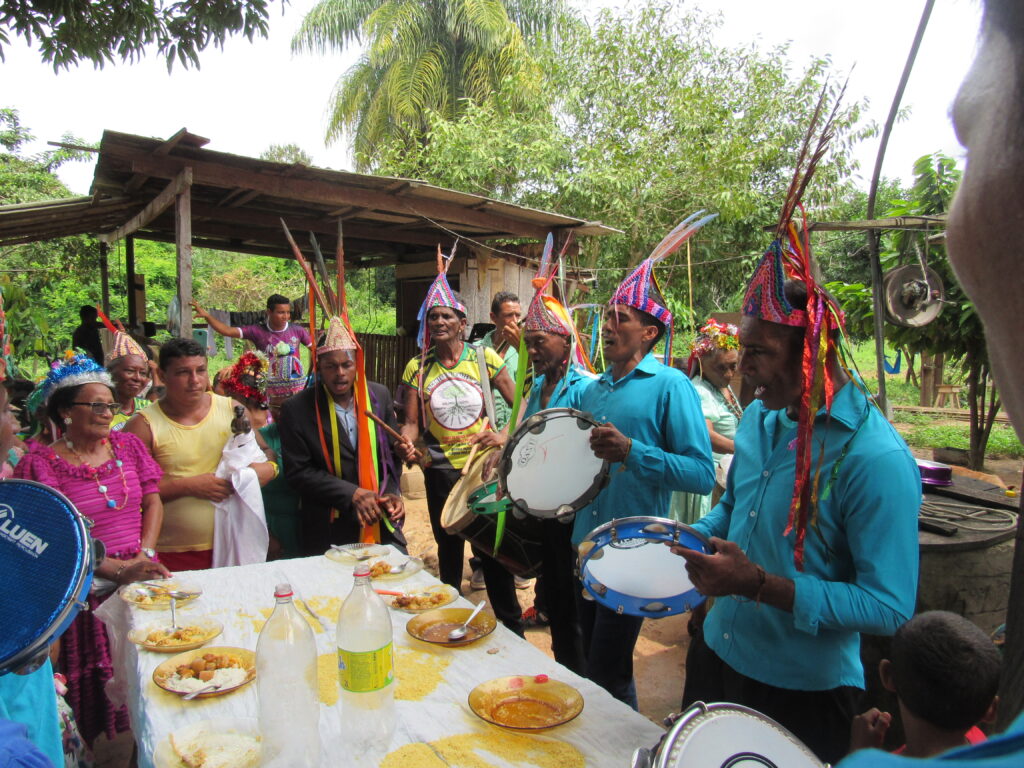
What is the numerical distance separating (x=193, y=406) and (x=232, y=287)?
16.5 meters

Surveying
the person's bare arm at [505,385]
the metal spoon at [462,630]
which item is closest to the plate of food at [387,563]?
the metal spoon at [462,630]

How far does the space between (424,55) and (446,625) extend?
1635 centimetres

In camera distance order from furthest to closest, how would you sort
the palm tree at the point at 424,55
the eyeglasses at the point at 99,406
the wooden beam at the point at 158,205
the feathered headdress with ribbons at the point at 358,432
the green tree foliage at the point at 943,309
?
the palm tree at the point at 424,55 → the green tree foliage at the point at 943,309 → the wooden beam at the point at 158,205 → the feathered headdress with ribbons at the point at 358,432 → the eyeglasses at the point at 99,406

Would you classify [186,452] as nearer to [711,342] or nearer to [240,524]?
[240,524]

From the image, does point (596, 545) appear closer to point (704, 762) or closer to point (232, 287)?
point (704, 762)

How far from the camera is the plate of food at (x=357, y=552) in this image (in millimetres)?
2986

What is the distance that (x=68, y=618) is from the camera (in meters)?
1.36

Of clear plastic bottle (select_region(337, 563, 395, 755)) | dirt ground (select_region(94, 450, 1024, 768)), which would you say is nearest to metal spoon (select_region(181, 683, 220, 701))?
clear plastic bottle (select_region(337, 563, 395, 755))

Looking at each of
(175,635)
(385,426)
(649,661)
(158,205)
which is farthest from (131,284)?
(649,661)

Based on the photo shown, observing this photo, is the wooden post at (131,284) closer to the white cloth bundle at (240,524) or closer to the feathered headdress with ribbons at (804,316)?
the white cloth bundle at (240,524)

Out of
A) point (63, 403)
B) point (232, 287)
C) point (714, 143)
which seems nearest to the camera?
point (63, 403)

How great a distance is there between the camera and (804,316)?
180cm

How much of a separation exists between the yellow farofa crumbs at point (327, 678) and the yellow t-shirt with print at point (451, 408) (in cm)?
219

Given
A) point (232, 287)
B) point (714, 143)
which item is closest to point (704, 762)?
point (714, 143)
